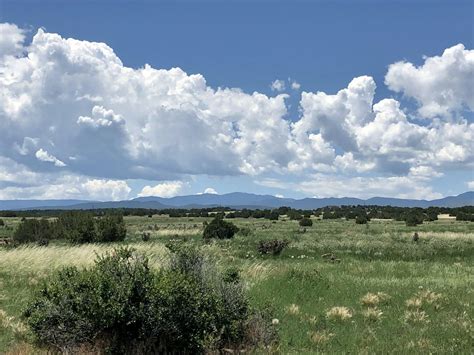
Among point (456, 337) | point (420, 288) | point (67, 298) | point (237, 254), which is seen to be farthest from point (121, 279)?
point (237, 254)

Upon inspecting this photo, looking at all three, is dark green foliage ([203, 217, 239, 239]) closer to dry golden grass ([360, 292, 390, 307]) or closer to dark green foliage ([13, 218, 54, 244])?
dark green foliage ([13, 218, 54, 244])

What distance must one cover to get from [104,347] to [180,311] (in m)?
1.50

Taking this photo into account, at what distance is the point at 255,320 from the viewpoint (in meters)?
9.81

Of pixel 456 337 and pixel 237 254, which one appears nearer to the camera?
pixel 456 337

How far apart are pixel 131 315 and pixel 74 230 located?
35681 millimetres

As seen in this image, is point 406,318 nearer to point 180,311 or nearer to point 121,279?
point 180,311

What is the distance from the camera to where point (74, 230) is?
4200 cm

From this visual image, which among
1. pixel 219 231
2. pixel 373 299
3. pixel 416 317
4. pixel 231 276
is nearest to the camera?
pixel 231 276

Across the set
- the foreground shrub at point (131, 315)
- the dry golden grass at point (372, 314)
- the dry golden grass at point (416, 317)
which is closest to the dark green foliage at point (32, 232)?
the dry golden grass at point (372, 314)

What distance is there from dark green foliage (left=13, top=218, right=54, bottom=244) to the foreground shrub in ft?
125

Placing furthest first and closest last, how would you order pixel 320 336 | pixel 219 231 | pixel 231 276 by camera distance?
pixel 219 231 < pixel 231 276 < pixel 320 336

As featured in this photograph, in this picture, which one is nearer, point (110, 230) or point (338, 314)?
point (338, 314)

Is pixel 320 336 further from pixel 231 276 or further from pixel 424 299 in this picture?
pixel 424 299

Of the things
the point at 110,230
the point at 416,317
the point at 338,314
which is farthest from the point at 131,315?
the point at 110,230
